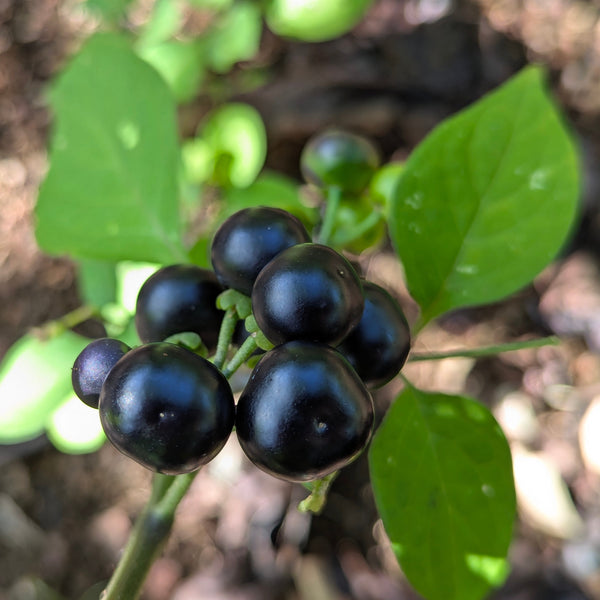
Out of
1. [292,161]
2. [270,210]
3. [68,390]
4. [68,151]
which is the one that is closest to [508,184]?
[270,210]

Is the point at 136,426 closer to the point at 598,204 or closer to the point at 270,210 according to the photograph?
the point at 270,210

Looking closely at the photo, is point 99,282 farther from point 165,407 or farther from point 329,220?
point 165,407

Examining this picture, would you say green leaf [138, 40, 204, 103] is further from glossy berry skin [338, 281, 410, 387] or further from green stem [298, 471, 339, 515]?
green stem [298, 471, 339, 515]

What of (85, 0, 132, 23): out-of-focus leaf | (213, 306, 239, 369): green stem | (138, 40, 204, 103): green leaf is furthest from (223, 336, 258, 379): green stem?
(85, 0, 132, 23): out-of-focus leaf

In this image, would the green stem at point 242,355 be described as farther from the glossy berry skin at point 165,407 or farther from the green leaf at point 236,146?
the green leaf at point 236,146

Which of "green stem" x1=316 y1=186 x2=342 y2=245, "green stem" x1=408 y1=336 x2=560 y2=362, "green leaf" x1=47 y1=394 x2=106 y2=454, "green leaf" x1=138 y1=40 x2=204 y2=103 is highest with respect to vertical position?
"green stem" x1=316 y1=186 x2=342 y2=245

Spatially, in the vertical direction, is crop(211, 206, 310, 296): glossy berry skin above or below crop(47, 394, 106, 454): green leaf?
above
